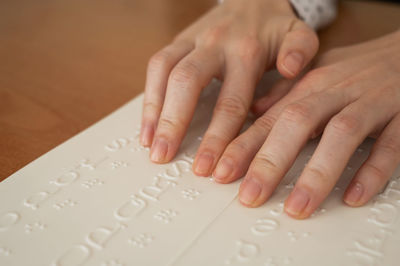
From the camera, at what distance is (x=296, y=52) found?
0.69 m

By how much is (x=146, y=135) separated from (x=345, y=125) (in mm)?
299

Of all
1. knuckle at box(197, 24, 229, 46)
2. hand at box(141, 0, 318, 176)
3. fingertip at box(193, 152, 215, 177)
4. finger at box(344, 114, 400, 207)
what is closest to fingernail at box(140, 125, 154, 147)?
hand at box(141, 0, 318, 176)

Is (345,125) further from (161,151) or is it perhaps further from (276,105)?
(161,151)

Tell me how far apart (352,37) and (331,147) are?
588mm

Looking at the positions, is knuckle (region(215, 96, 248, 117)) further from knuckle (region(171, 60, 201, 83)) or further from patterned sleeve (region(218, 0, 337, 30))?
patterned sleeve (region(218, 0, 337, 30))

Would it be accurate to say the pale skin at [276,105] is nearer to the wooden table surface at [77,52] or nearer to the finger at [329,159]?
the finger at [329,159]

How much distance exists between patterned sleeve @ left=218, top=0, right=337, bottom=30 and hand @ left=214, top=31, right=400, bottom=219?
0.36m

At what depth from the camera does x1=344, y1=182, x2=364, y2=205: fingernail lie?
0.52 m

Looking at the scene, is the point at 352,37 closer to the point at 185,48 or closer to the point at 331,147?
the point at 185,48

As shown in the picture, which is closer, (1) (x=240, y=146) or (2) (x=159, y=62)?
(1) (x=240, y=146)

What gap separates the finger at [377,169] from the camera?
1.71 feet

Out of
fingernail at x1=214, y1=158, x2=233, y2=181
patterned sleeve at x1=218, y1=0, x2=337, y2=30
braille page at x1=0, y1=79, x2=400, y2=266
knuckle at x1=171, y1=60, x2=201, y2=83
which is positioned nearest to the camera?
braille page at x1=0, y1=79, x2=400, y2=266

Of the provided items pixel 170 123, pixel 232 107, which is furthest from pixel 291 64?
pixel 170 123

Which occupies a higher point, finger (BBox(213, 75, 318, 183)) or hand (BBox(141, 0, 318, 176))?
hand (BBox(141, 0, 318, 176))
